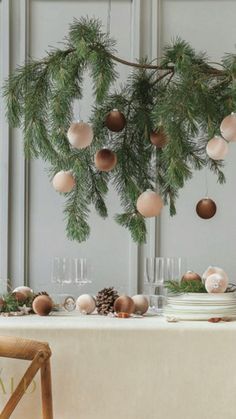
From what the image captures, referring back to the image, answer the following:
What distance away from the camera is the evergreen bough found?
5.03 ft

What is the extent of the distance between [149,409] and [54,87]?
30.5 inches

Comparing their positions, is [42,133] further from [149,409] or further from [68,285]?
[149,409]

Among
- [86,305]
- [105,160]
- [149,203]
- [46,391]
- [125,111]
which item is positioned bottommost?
[46,391]

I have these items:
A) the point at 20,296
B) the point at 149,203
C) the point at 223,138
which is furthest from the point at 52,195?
the point at 223,138

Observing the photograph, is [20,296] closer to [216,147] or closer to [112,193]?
[216,147]

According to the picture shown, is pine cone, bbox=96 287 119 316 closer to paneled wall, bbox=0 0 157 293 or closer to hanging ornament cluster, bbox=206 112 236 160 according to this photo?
hanging ornament cluster, bbox=206 112 236 160

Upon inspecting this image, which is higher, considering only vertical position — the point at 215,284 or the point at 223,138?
the point at 223,138

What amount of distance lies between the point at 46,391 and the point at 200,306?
438 millimetres

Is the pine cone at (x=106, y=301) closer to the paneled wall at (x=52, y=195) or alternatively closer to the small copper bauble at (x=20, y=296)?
the small copper bauble at (x=20, y=296)

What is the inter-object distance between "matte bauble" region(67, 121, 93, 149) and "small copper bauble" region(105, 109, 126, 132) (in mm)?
48

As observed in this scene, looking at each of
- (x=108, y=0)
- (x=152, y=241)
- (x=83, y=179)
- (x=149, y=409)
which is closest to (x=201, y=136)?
(x=83, y=179)

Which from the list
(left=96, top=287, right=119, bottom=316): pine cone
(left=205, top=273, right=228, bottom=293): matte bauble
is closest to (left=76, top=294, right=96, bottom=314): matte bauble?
(left=96, top=287, right=119, bottom=316): pine cone

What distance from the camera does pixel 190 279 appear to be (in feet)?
6.17

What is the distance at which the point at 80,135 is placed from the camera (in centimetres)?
163
